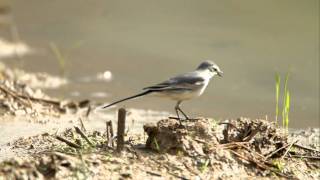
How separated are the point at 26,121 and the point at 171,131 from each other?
7.87ft

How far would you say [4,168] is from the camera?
5270 millimetres

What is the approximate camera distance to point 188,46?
1184cm

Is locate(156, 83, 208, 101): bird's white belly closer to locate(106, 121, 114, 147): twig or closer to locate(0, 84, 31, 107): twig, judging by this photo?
locate(106, 121, 114, 147): twig

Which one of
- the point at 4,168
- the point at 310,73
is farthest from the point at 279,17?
the point at 4,168

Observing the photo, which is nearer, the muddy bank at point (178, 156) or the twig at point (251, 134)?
the muddy bank at point (178, 156)

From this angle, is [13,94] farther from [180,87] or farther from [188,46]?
[188,46]

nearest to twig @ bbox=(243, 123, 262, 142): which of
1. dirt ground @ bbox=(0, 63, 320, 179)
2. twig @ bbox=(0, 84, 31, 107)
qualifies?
dirt ground @ bbox=(0, 63, 320, 179)

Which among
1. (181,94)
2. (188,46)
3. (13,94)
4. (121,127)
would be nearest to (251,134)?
(181,94)

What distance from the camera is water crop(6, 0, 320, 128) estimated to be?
991 centimetres

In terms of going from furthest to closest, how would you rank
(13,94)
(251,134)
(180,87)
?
(13,94) < (180,87) < (251,134)

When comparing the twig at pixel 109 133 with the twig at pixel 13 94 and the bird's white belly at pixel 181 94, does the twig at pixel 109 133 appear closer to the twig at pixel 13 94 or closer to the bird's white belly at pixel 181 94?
the bird's white belly at pixel 181 94

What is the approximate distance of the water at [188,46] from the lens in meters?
9.91

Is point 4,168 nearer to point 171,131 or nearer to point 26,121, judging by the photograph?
point 171,131

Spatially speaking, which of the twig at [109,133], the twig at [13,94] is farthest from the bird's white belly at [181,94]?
the twig at [13,94]
